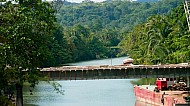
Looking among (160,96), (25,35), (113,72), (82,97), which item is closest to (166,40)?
(82,97)

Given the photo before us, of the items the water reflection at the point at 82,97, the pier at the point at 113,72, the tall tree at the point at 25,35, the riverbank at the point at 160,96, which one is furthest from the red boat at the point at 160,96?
the tall tree at the point at 25,35

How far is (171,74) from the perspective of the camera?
57.7 m

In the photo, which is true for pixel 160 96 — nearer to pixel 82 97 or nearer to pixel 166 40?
pixel 82 97

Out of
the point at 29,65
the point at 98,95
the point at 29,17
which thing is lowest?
the point at 98,95

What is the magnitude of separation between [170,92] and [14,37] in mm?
39222

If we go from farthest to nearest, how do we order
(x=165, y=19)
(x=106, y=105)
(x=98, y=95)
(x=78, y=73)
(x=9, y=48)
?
(x=165, y=19) < (x=98, y=95) < (x=106, y=105) < (x=78, y=73) < (x=9, y=48)

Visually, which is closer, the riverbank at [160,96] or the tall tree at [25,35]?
the tall tree at [25,35]

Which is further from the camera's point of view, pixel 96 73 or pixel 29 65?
pixel 96 73

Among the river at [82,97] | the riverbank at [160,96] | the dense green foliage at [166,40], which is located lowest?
the river at [82,97]

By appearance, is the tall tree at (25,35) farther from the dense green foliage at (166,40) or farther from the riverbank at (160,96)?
the dense green foliage at (166,40)

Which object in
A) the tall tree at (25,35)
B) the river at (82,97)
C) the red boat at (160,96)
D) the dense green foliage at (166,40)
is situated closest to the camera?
the tall tree at (25,35)

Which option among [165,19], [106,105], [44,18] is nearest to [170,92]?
[106,105]

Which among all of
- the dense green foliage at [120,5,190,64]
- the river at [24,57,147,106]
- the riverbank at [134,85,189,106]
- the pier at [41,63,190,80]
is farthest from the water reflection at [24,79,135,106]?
the dense green foliage at [120,5,190,64]

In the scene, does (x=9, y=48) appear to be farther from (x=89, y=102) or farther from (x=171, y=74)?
(x=89, y=102)
